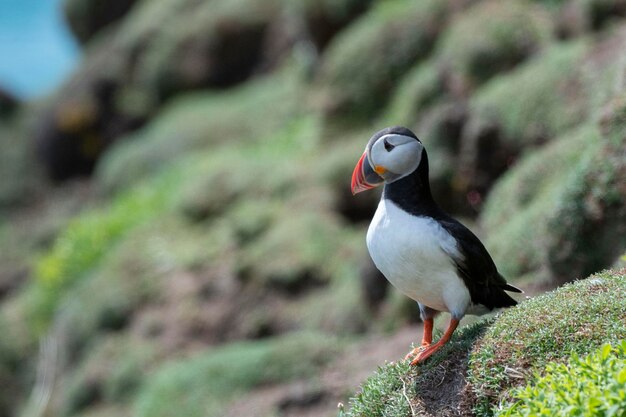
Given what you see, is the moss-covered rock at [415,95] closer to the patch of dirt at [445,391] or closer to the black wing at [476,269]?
the black wing at [476,269]

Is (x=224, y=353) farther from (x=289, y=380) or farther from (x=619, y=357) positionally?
(x=619, y=357)

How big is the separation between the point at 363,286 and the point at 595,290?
4737mm

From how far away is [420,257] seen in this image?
186 inches

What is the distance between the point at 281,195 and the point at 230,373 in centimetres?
391

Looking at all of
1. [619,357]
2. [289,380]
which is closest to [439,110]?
[289,380]

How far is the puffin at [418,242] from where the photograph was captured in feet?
15.6

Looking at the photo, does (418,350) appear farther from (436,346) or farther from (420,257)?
(420,257)

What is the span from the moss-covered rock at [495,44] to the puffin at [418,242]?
230 inches

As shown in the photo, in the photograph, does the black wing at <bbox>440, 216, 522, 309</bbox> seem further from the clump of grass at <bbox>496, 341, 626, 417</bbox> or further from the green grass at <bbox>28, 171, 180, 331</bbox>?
the green grass at <bbox>28, 171, 180, 331</bbox>

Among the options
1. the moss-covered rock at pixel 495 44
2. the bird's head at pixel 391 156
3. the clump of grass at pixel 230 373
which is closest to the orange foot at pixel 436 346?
the bird's head at pixel 391 156

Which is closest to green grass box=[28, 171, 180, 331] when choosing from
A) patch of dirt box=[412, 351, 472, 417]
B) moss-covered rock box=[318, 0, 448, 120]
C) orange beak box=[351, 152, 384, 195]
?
moss-covered rock box=[318, 0, 448, 120]

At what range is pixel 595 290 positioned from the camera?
4.70m

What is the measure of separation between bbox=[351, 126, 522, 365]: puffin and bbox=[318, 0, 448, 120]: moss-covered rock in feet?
24.4

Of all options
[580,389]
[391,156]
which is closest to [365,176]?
[391,156]
